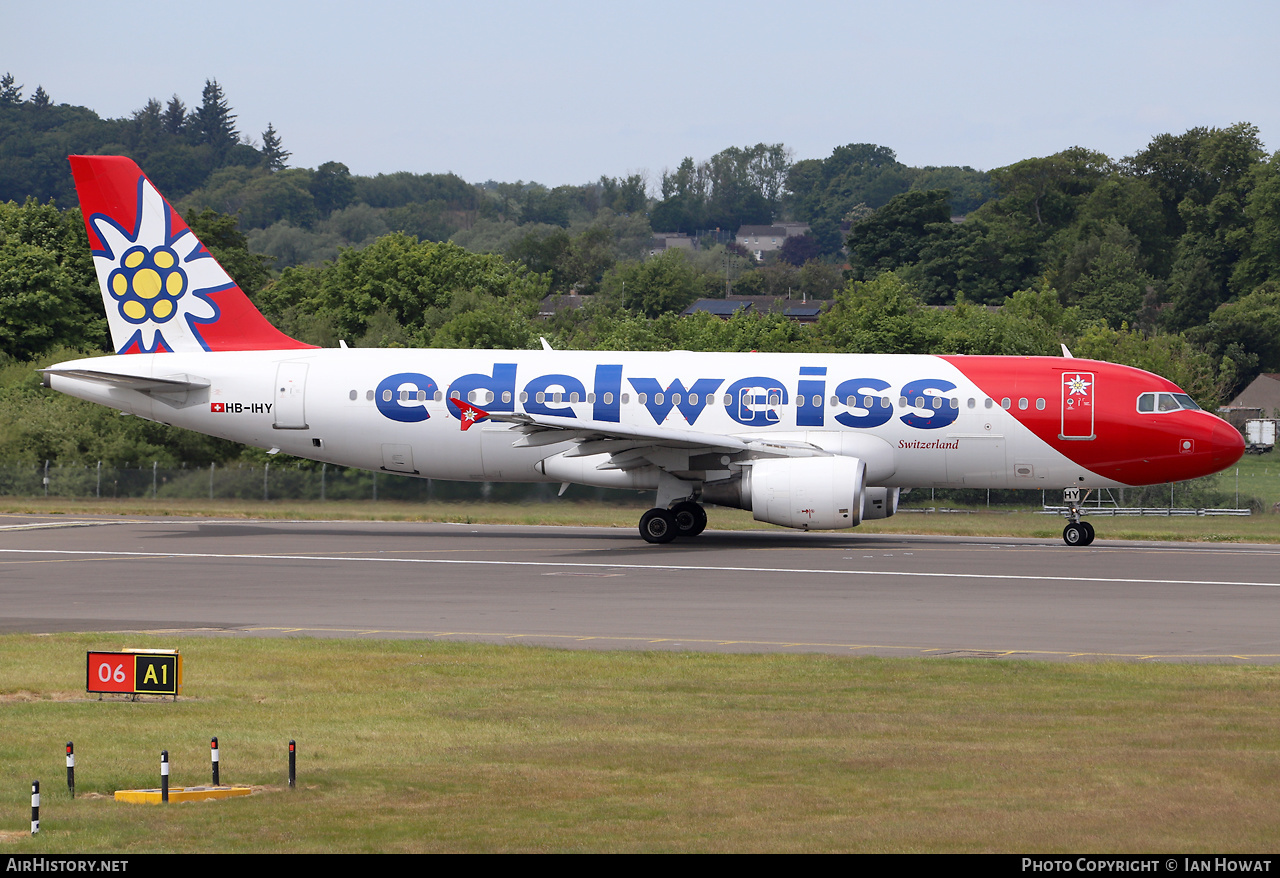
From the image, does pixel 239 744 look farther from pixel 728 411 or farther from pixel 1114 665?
pixel 728 411

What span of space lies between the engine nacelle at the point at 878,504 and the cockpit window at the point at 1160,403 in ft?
19.2

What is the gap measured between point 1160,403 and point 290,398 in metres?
19.7

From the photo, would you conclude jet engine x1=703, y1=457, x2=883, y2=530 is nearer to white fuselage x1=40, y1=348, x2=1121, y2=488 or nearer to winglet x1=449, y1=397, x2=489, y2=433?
white fuselage x1=40, y1=348, x2=1121, y2=488

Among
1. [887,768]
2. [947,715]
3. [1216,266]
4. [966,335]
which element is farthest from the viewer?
[1216,266]

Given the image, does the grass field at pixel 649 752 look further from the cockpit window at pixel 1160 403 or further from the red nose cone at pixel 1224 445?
the red nose cone at pixel 1224 445

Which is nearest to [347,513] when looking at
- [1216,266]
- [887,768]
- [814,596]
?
[814,596]

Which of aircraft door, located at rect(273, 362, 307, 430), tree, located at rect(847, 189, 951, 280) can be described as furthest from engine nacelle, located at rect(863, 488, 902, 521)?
tree, located at rect(847, 189, 951, 280)

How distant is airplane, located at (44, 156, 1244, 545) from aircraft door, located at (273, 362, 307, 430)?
41 mm

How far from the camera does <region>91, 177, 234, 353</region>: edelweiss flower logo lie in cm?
3562

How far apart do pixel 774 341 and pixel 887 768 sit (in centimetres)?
5809

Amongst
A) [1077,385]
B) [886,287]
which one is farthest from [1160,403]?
[886,287]

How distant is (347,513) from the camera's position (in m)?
41.7

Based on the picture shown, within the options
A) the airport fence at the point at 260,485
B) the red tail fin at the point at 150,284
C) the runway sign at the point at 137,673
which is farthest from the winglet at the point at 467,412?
the runway sign at the point at 137,673
